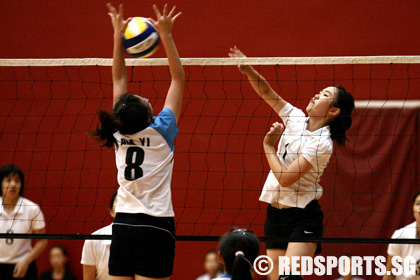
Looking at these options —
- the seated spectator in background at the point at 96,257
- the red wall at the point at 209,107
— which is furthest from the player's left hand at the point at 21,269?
the seated spectator in background at the point at 96,257

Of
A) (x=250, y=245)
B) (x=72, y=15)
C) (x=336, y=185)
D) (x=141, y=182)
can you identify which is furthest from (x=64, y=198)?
(x=250, y=245)

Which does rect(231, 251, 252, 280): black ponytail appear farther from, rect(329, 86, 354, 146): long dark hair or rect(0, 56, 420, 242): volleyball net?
rect(0, 56, 420, 242): volleyball net

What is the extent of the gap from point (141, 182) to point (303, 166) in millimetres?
1278

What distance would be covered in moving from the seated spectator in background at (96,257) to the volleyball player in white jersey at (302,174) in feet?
4.53

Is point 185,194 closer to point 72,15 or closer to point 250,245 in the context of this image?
point 72,15

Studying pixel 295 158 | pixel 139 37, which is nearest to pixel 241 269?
pixel 295 158

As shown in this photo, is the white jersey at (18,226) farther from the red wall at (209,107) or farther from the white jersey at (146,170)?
the white jersey at (146,170)

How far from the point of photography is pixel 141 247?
3.76m

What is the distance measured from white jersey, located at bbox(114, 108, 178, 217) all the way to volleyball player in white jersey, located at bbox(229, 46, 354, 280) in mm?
1002

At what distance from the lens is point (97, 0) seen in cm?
721

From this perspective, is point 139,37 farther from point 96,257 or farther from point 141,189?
point 96,257

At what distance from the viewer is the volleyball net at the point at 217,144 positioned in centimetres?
654

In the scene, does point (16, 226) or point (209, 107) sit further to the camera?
point (209, 107)

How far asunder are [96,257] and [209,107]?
7.81ft
